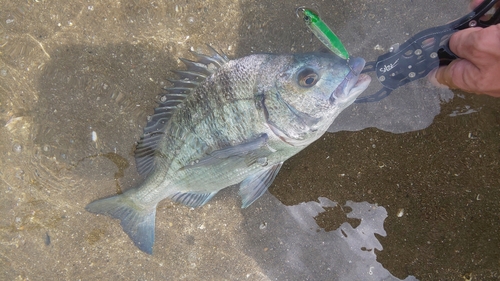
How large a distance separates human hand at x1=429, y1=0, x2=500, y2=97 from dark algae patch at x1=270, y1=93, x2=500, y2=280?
300mm

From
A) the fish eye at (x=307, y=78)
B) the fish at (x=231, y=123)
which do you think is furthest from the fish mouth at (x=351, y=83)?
the fish eye at (x=307, y=78)

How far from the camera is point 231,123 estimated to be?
7.06ft

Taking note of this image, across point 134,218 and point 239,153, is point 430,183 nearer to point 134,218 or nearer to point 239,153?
point 239,153

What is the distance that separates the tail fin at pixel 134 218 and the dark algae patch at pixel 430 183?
1310 millimetres

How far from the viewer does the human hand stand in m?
2.06

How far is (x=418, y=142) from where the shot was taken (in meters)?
2.62

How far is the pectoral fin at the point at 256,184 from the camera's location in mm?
2461

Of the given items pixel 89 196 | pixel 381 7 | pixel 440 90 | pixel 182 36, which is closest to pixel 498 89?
pixel 440 90

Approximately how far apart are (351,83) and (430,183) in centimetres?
133

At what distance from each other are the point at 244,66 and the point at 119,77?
129cm

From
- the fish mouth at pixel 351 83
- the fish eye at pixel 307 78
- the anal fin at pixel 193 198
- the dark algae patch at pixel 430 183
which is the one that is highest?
the fish eye at pixel 307 78

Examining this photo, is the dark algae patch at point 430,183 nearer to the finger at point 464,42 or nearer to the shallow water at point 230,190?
the shallow water at point 230,190

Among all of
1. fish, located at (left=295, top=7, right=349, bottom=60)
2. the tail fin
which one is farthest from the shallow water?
fish, located at (left=295, top=7, right=349, bottom=60)

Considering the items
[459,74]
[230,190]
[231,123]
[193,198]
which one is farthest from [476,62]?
[193,198]
